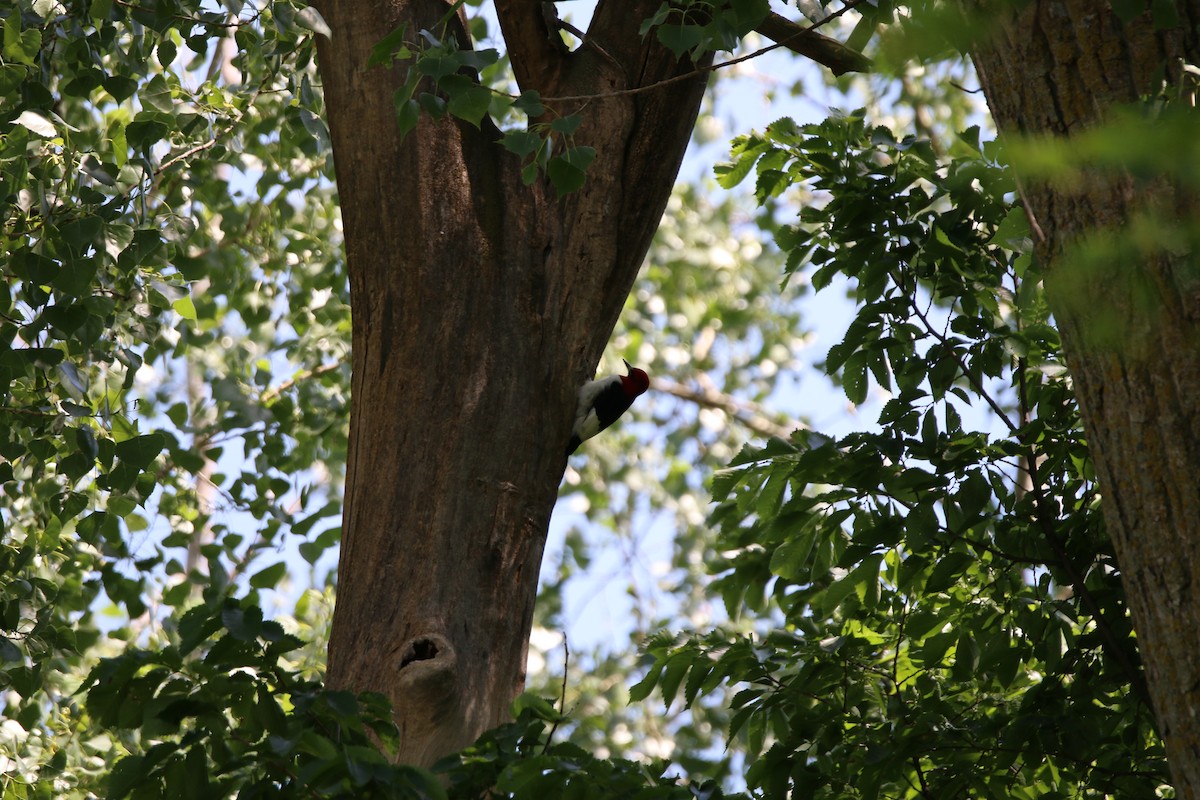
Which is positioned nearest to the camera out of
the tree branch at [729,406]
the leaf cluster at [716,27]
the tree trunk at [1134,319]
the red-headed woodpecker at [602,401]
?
the tree trunk at [1134,319]

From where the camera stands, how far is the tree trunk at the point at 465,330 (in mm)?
2105

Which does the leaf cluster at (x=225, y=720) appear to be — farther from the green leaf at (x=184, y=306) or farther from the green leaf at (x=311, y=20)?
the green leaf at (x=184, y=306)

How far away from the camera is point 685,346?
8.58 meters

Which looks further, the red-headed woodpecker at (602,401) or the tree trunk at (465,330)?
the red-headed woodpecker at (602,401)

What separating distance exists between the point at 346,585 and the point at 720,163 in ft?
4.04

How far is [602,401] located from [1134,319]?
2200mm

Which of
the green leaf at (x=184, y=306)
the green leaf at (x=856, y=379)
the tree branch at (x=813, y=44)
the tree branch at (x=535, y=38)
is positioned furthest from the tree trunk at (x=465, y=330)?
the green leaf at (x=184, y=306)

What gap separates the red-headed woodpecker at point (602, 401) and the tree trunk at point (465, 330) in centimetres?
14

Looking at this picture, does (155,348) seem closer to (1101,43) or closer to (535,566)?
(535,566)

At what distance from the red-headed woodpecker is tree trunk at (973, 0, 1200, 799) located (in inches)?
45.9

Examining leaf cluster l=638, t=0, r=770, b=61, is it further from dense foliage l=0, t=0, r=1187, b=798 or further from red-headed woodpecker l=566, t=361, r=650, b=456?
red-headed woodpecker l=566, t=361, r=650, b=456

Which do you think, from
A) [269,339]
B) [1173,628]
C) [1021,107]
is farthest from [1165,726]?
[269,339]

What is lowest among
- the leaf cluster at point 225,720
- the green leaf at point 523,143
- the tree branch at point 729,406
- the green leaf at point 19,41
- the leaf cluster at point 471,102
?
the leaf cluster at point 225,720

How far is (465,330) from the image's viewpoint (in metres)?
2.32
